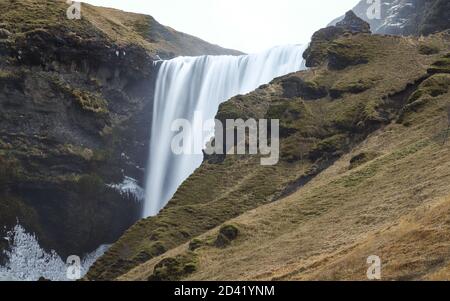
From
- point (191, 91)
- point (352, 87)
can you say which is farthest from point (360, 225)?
point (191, 91)

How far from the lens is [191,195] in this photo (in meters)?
52.7

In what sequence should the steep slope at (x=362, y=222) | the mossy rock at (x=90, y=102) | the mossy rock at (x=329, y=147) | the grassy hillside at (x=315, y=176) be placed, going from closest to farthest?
the steep slope at (x=362, y=222) → the grassy hillside at (x=315, y=176) → the mossy rock at (x=329, y=147) → the mossy rock at (x=90, y=102)

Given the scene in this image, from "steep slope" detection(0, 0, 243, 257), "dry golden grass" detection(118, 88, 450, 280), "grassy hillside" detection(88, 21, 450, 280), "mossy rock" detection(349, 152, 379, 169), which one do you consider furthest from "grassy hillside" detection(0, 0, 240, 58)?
"mossy rock" detection(349, 152, 379, 169)

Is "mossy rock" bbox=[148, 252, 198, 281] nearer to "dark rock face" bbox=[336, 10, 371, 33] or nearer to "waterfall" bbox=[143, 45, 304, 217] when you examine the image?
"waterfall" bbox=[143, 45, 304, 217]

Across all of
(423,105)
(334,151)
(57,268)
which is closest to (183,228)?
(334,151)

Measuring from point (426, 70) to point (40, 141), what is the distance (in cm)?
4609

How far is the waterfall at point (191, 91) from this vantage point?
83062 millimetres

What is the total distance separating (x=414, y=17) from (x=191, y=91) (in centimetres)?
6568

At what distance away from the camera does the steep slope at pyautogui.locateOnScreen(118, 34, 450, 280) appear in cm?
2117

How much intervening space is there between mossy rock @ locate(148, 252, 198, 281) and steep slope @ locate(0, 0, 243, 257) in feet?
140

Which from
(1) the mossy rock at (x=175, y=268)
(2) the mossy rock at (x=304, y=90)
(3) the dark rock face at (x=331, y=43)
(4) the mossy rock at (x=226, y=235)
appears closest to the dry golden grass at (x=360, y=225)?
(4) the mossy rock at (x=226, y=235)

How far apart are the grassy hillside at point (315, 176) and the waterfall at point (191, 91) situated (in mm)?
10154

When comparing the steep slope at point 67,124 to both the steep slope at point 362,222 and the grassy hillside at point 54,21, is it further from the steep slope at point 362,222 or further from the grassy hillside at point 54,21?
the steep slope at point 362,222
